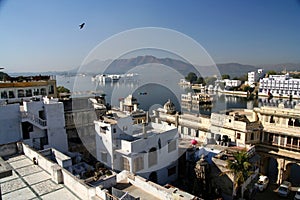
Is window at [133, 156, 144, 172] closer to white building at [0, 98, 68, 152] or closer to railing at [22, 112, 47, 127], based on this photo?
white building at [0, 98, 68, 152]

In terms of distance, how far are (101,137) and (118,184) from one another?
5254 millimetres

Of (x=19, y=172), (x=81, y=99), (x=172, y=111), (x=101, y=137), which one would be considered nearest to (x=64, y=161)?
(x=19, y=172)

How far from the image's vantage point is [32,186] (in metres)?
8.34

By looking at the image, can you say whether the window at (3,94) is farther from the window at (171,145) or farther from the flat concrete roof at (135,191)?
the flat concrete roof at (135,191)

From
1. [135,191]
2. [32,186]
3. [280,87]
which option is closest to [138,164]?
[135,191]

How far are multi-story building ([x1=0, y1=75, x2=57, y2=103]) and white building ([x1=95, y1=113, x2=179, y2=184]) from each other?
9506 millimetres

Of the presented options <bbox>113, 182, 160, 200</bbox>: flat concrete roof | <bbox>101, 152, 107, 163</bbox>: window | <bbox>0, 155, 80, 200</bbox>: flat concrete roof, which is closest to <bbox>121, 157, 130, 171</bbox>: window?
<bbox>101, 152, 107, 163</bbox>: window

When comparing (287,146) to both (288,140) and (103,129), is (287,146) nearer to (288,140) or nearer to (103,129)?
(288,140)

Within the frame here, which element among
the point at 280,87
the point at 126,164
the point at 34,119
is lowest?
the point at 126,164

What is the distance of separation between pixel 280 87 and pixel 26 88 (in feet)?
248

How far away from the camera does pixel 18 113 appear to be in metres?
13.3

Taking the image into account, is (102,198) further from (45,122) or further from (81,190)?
(45,122)

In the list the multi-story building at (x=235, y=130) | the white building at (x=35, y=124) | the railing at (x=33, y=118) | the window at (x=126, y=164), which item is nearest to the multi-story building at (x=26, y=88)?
the white building at (x=35, y=124)

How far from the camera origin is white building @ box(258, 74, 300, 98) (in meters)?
70.7
